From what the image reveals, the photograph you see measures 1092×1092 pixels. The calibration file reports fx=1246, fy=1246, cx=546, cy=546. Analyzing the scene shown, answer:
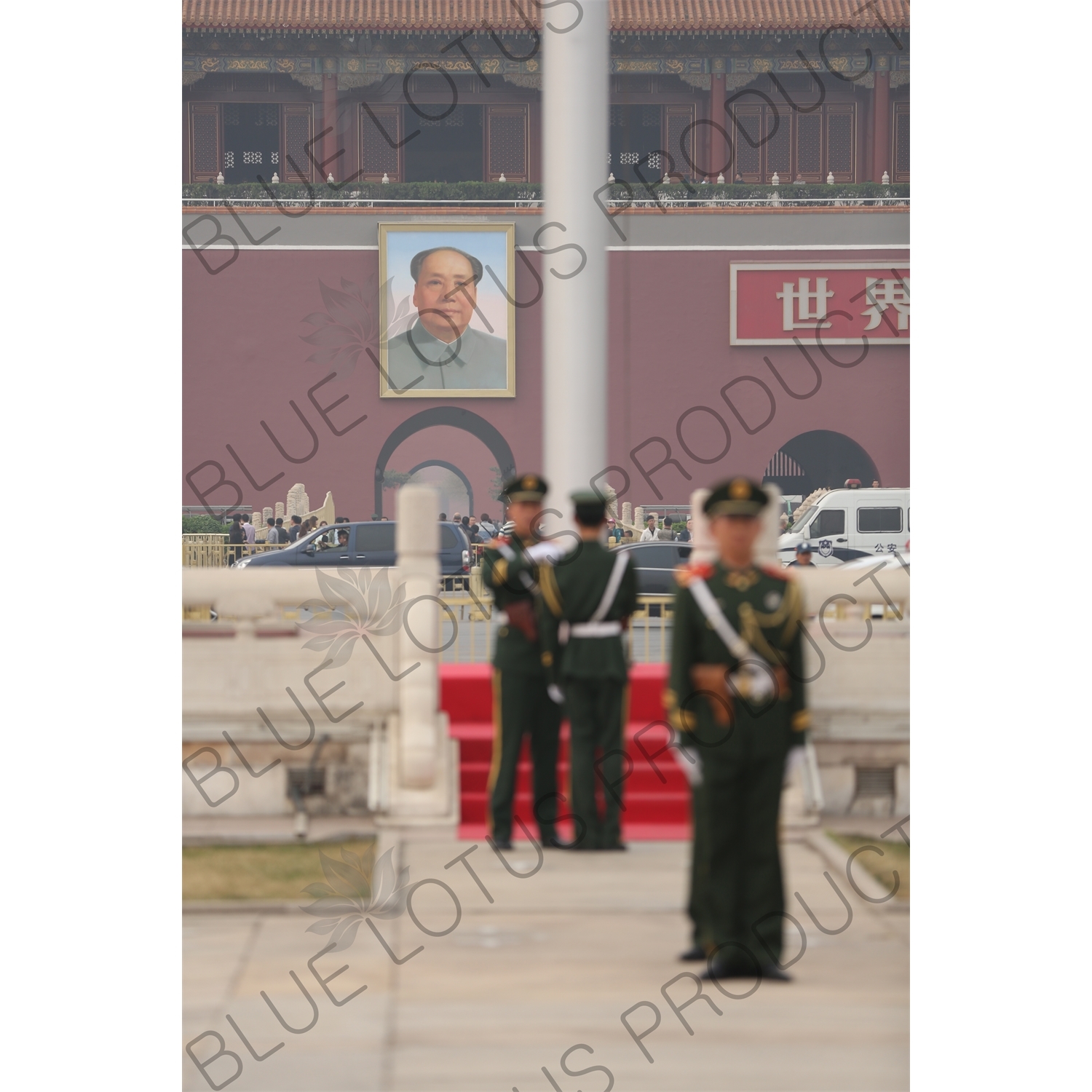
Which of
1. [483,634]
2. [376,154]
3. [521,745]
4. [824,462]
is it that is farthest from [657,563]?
[376,154]

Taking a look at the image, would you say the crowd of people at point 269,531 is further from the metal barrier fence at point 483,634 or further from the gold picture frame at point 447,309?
the metal barrier fence at point 483,634

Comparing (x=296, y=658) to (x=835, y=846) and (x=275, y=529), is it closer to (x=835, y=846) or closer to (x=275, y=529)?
(x=835, y=846)

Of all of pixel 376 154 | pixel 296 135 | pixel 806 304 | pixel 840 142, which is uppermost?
pixel 296 135

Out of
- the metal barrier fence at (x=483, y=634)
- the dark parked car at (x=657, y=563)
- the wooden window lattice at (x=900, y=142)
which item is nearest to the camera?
the metal barrier fence at (x=483, y=634)

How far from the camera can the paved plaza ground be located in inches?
135

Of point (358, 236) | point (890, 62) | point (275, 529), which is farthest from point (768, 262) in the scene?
point (275, 529)

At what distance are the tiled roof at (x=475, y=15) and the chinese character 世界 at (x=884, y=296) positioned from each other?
15.6 feet

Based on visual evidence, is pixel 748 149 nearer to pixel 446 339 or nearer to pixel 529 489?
pixel 446 339

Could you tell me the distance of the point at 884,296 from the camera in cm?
2002

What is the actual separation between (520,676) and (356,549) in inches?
411

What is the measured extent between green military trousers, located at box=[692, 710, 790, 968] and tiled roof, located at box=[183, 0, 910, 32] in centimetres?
1979

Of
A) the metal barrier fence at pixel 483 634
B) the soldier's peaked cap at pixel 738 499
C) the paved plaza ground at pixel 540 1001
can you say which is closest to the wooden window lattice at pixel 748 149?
the metal barrier fence at pixel 483 634

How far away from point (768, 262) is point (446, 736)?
16.1 metres

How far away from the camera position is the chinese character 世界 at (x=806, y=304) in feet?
66.8
